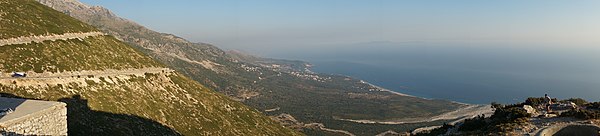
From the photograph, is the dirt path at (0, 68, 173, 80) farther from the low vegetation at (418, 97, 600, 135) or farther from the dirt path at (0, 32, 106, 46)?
the low vegetation at (418, 97, 600, 135)

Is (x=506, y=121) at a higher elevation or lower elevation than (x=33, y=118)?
lower

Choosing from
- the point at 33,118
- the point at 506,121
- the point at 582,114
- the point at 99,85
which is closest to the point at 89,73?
the point at 99,85

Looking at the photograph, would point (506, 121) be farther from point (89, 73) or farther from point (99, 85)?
point (89, 73)

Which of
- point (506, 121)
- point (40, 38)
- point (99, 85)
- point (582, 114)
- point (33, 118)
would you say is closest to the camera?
point (33, 118)

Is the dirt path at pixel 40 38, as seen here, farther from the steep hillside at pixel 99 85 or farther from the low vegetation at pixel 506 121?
the low vegetation at pixel 506 121

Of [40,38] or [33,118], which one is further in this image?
[40,38]

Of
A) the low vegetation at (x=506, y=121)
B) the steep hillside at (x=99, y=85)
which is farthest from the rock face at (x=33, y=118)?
the low vegetation at (x=506, y=121)

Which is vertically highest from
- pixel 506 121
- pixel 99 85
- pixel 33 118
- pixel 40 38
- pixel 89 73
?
pixel 40 38
